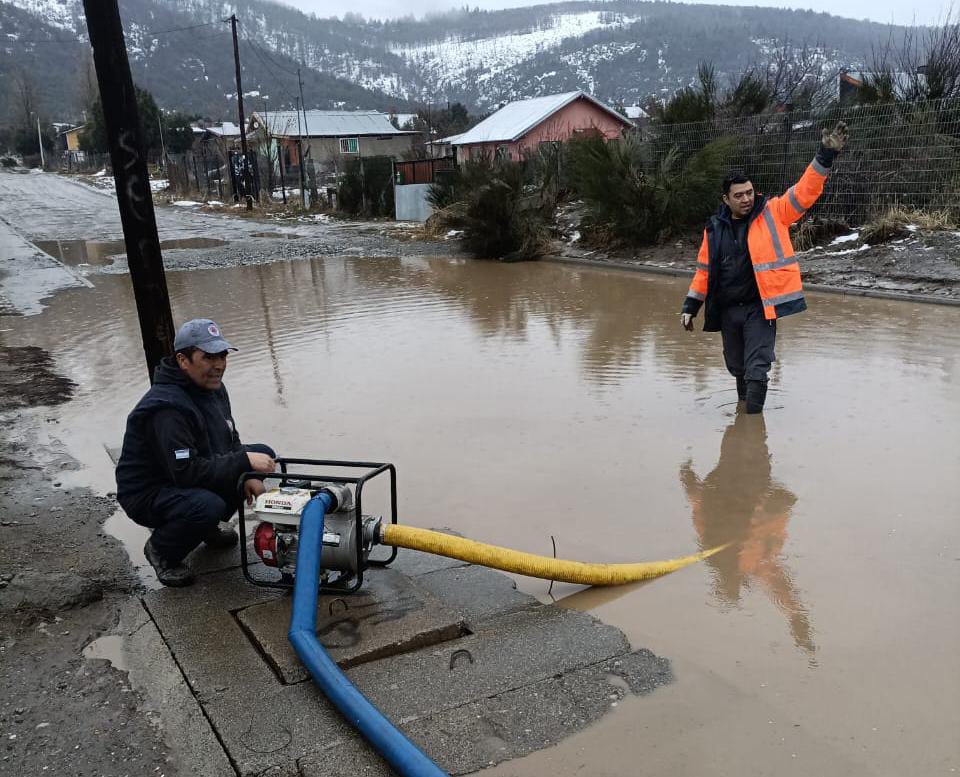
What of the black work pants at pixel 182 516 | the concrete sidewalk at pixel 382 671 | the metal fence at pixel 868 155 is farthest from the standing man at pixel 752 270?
the metal fence at pixel 868 155

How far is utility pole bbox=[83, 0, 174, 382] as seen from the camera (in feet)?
14.5

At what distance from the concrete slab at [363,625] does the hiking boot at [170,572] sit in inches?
16.9

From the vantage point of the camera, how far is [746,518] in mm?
4484

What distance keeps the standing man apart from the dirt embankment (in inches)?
152

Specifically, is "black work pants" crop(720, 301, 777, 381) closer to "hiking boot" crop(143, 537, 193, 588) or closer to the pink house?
"hiking boot" crop(143, 537, 193, 588)

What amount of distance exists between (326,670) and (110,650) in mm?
1034

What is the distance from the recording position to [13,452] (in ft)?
18.3

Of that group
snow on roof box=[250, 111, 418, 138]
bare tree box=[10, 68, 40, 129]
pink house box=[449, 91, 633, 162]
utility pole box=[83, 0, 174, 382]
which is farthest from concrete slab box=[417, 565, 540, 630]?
bare tree box=[10, 68, 40, 129]

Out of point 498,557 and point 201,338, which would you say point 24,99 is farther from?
point 498,557

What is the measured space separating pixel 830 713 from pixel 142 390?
6.08 metres

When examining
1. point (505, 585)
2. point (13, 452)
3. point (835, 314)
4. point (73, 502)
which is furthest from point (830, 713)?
point (835, 314)

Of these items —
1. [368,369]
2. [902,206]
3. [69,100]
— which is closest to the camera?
[368,369]

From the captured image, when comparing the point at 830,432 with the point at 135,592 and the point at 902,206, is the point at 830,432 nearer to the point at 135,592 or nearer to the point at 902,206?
the point at 135,592

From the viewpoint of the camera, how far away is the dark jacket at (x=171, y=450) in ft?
11.5
